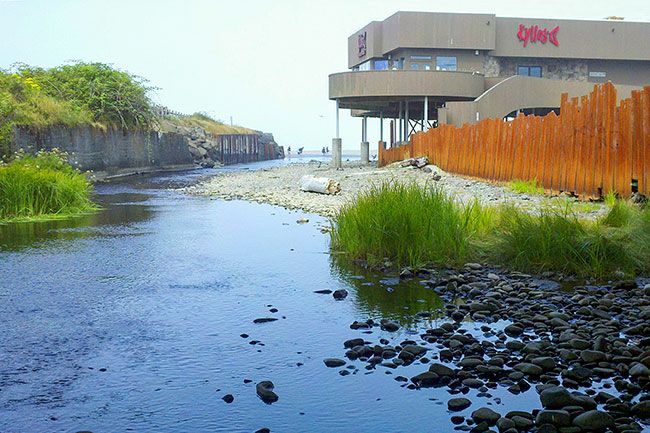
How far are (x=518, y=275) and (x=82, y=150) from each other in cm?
2388

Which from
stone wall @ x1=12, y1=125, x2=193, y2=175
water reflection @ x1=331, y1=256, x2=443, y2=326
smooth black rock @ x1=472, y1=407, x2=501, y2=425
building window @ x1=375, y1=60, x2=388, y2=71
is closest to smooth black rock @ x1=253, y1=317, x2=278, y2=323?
water reflection @ x1=331, y1=256, x2=443, y2=326

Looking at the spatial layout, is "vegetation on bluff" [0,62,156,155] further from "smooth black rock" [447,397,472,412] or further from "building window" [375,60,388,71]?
"smooth black rock" [447,397,472,412]

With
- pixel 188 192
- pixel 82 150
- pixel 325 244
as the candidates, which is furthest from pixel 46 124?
pixel 325 244

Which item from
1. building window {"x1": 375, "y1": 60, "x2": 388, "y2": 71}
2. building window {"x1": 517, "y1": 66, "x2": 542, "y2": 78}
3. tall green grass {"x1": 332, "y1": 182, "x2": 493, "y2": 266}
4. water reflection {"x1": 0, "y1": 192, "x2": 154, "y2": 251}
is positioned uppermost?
building window {"x1": 375, "y1": 60, "x2": 388, "y2": 71}

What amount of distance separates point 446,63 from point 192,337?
117ft

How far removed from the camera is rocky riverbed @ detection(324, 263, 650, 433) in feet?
13.9

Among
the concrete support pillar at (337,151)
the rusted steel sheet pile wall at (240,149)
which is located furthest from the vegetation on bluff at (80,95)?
the rusted steel sheet pile wall at (240,149)

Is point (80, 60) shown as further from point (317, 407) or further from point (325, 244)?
point (317, 407)

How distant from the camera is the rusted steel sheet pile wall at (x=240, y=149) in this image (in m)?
52.2

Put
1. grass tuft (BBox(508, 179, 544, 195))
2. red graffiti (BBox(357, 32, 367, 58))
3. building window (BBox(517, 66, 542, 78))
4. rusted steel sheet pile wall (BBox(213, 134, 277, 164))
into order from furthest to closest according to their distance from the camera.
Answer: rusted steel sheet pile wall (BBox(213, 134, 277, 164)), red graffiti (BBox(357, 32, 367, 58)), building window (BBox(517, 66, 542, 78)), grass tuft (BBox(508, 179, 544, 195))

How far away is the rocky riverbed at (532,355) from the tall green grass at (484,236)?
2.40 feet

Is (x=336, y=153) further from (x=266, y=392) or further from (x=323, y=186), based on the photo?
(x=266, y=392)

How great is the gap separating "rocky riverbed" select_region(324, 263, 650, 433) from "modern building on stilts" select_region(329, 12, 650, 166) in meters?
23.3

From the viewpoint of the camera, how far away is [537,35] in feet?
135
